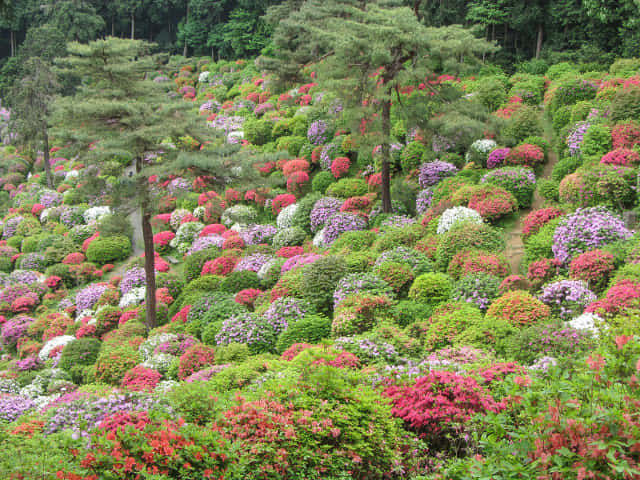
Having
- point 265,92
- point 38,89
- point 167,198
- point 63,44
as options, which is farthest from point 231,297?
point 63,44

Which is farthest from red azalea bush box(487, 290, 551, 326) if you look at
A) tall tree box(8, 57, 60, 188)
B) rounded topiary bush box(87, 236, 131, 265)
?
tall tree box(8, 57, 60, 188)

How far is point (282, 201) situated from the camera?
21812mm

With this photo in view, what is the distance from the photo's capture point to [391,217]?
1648cm

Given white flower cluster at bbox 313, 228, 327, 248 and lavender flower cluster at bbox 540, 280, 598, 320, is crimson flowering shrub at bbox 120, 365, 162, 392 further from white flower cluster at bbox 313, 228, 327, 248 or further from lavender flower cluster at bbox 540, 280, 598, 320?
lavender flower cluster at bbox 540, 280, 598, 320

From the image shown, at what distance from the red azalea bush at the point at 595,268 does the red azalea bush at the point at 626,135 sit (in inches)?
183

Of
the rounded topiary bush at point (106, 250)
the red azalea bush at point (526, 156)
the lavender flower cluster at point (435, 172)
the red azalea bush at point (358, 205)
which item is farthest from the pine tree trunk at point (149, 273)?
the red azalea bush at point (526, 156)

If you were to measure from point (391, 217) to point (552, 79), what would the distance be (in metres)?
10.6

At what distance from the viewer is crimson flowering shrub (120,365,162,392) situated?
37.6 ft

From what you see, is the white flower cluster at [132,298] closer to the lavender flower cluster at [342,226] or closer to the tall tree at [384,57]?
the lavender flower cluster at [342,226]

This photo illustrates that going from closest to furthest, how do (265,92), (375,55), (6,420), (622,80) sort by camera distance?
(6,420)
(375,55)
(622,80)
(265,92)

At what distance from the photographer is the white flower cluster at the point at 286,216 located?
20.0m

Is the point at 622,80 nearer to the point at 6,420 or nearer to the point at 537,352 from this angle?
the point at 537,352

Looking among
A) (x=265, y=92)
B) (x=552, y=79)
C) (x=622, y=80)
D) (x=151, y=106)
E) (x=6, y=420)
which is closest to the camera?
(x=6, y=420)

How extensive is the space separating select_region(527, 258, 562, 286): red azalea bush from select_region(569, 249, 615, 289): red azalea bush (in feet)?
2.38
